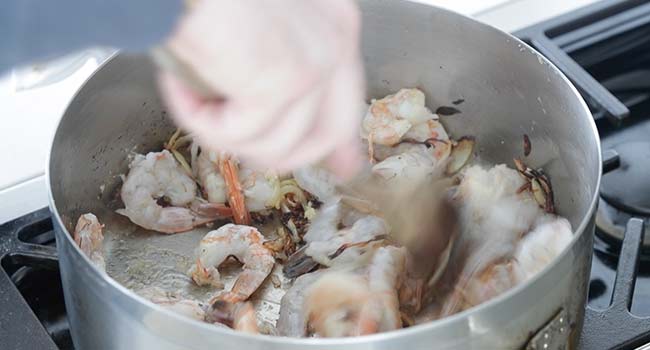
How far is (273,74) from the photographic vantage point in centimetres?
61

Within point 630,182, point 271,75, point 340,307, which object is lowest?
point 630,182

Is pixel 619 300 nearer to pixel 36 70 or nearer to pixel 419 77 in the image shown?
pixel 419 77

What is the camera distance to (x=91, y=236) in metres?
1.03

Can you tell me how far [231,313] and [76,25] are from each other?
437mm

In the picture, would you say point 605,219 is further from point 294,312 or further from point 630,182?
point 294,312

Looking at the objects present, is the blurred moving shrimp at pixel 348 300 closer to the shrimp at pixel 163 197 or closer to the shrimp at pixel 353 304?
the shrimp at pixel 353 304

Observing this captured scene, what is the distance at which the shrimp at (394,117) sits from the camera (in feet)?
3.79

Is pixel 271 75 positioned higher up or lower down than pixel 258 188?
higher up

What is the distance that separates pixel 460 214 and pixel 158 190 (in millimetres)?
318

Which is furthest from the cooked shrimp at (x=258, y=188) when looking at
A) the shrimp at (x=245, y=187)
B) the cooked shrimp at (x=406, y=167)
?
the cooked shrimp at (x=406, y=167)

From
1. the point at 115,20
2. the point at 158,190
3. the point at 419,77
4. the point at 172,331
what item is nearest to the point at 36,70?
the point at 158,190

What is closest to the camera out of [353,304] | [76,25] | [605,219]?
[76,25]

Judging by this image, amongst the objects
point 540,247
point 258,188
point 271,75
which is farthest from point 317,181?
point 271,75

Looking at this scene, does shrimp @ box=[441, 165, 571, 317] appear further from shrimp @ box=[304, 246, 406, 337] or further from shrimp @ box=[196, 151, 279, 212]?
shrimp @ box=[196, 151, 279, 212]
